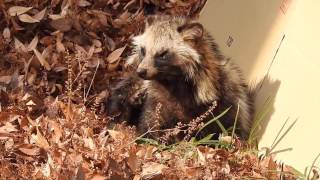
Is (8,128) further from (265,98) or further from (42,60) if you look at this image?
(265,98)

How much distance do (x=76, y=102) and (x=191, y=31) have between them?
1.21 meters

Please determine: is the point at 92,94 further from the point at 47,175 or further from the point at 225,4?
the point at 47,175

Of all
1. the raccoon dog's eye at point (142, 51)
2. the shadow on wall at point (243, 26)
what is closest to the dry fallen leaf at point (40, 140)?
the raccoon dog's eye at point (142, 51)

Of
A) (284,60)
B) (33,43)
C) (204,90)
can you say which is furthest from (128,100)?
(284,60)

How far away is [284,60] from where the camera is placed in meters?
4.88

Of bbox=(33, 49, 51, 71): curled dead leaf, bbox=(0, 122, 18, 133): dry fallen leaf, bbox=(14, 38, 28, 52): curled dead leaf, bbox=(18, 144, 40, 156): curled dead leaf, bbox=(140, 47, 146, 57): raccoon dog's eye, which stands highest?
bbox=(140, 47, 146, 57): raccoon dog's eye

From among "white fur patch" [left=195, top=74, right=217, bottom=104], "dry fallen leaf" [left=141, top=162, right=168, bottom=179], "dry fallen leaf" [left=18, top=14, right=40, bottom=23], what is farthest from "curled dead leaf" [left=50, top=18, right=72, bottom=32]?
"dry fallen leaf" [left=141, top=162, right=168, bottom=179]

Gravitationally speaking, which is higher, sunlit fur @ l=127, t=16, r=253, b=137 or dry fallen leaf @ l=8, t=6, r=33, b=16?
sunlit fur @ l=127, t=16, r=253, b=137

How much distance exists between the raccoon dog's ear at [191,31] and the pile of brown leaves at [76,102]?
Answer: 770 mm

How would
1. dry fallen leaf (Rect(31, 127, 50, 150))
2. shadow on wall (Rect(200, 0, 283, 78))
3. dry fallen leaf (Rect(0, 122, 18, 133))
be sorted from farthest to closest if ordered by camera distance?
shadow on wall (Rect(200, 0, 283, 78)) < dry fallen leaf (Rect(0, 122, 18, 133)) < dry fallen leaf (Rect(31, 127, 50, 150))

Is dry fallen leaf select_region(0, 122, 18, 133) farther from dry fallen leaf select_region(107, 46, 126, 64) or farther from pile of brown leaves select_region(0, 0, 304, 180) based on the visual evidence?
dry fallen leaf select_region(107, 46, 126, 64)

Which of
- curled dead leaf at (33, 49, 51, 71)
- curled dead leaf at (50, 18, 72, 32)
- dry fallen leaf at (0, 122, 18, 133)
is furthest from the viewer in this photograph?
curled dead leaf at (50, 18, 72, 32)

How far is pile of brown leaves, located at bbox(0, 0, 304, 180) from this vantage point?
393 cm

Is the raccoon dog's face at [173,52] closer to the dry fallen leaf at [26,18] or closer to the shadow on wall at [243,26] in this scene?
the shadow on wall at [243,26]
